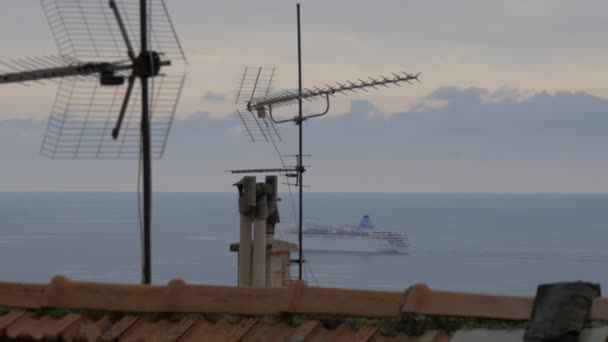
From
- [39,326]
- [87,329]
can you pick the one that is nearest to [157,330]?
[87,329]

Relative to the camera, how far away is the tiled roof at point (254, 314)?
3.74 meters

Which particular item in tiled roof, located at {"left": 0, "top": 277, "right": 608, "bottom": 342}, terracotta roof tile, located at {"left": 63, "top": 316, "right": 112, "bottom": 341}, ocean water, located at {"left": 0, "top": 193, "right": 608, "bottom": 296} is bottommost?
ocean water, located at {"left": 0, "top": 193, "right": 608, "bottom": 296}

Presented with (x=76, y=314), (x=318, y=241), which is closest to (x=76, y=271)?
(x=318, y=241)

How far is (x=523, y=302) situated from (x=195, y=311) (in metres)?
1.34

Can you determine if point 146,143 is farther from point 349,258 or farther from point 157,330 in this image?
point 349,258

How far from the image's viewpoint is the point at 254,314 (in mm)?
4234

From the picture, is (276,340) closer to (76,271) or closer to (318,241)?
(76,271)

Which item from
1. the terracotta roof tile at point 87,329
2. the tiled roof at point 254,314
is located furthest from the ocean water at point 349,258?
the terracotta roof tile at point 87,329

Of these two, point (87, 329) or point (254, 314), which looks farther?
point (87, 329)

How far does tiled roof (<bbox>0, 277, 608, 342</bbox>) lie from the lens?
12.3 ft

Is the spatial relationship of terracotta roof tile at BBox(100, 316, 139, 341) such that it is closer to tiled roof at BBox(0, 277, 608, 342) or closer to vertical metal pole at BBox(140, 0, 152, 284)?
tiled roof at BBox(0, 277, 608, 342)

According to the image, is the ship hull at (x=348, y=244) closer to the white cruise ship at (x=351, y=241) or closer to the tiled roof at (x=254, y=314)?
the white cruise ship at (x=351, y=241)

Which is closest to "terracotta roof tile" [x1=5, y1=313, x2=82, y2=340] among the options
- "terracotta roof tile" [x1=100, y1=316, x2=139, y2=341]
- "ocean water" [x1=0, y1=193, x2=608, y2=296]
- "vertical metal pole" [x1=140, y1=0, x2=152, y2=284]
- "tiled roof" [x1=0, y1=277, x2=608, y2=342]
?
"tiled roof" [x1=0, y1=277, x2=608, y2=342]

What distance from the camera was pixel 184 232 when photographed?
113188mm
